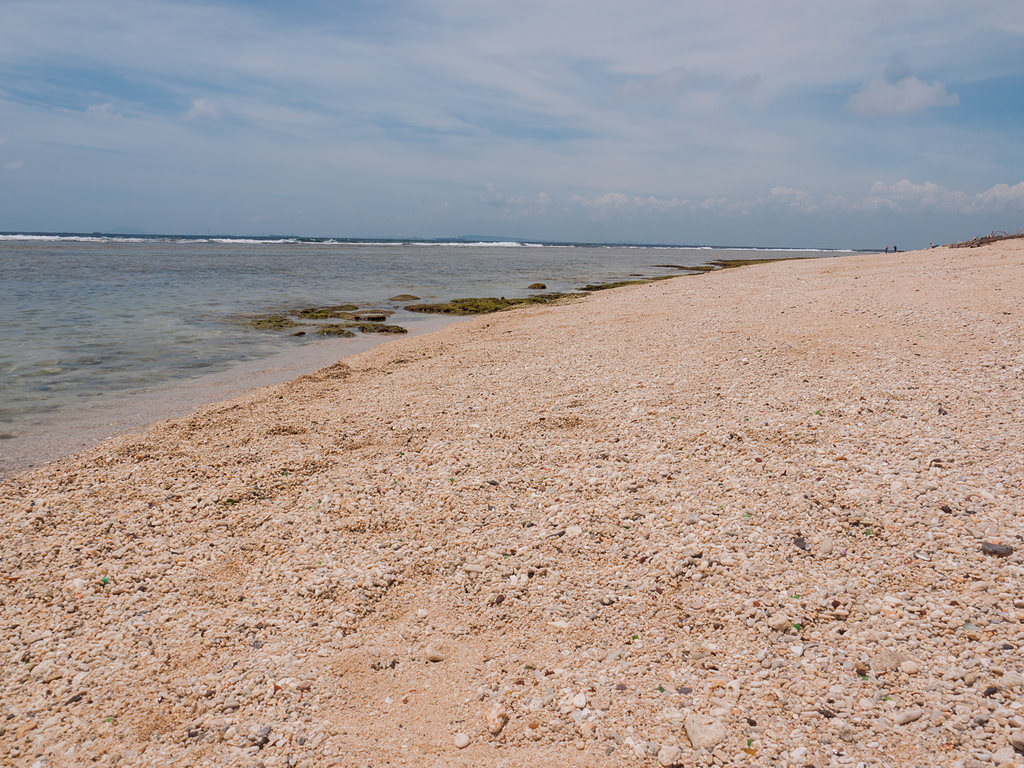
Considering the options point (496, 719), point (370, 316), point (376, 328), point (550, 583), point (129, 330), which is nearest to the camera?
point (496, 719)

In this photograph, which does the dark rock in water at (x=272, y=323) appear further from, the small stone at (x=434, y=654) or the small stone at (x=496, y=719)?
the small stone at (x=496, y=719)

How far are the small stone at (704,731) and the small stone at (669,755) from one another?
89mm

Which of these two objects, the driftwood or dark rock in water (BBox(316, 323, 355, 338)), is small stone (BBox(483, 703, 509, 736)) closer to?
dark rock in water (BBox(316, 323, 355, 338))

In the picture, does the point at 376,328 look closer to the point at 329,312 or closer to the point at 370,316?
the point at 370,316

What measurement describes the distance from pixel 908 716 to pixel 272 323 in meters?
19.7

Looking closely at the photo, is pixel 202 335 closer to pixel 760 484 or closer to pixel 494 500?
pixel 494 500

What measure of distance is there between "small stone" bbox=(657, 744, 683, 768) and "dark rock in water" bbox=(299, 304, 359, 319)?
2028 centimetres

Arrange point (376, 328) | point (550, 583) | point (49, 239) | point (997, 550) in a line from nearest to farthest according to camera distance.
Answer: point (997, 550)
point (550, 583)
point (376, 328)
point (49, 239)

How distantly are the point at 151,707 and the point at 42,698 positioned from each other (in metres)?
0.70

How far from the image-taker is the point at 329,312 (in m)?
22.6

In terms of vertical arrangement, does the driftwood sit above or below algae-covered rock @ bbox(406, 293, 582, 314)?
above

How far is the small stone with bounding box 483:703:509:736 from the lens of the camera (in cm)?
327

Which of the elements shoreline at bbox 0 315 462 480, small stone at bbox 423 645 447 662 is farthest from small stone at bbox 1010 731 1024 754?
shoreline at bbox 0 315 462 480

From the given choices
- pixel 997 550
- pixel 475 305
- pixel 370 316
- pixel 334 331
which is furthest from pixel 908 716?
pixel 475 305
